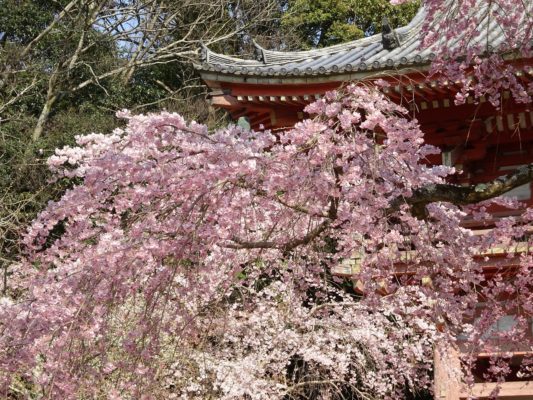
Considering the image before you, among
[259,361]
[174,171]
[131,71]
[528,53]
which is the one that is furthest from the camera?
[131,71]

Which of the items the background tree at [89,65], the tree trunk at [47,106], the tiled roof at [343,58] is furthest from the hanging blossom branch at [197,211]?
the tree trunk at [47,106]

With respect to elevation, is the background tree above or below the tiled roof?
above

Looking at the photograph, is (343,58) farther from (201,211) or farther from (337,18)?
(337,18)

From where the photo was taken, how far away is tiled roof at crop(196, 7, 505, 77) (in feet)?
23.0

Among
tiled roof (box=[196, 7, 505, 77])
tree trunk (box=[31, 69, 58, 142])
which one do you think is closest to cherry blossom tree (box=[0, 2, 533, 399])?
tiled roof (box=[196, 7, 505, 77])

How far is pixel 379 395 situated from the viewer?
344 inches

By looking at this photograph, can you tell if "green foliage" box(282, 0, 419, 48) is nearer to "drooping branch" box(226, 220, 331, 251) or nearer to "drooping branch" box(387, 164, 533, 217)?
"drooping branch" box(226, 220, 331, 251)

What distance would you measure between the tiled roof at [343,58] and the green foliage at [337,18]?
9.99 m

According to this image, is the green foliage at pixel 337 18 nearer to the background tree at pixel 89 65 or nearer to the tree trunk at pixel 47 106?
the background tree at pixel 89 65

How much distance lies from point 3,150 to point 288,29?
26.9 feet

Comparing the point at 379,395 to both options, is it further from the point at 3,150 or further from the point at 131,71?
the point at 131,71

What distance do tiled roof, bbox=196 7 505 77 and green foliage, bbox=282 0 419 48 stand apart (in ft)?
32.8

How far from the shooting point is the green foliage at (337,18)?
1948 centimetres

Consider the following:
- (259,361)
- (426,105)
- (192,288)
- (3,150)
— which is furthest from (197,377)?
(3,150)
